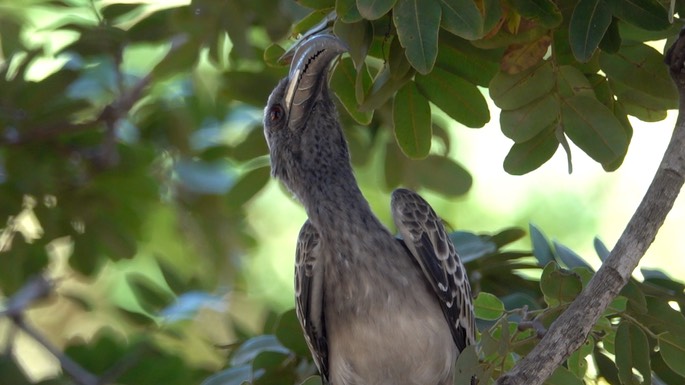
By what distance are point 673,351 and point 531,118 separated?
799mm

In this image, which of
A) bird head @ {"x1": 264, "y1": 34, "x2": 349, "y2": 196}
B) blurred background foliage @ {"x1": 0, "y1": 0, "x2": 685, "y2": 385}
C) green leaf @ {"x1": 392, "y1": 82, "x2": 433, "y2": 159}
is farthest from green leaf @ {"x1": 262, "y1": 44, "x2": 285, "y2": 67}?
green leaf @ {"x1": 392, "y1": 82, "x2": 433, "y2": 159}

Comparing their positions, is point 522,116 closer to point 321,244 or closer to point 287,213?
point 321,244

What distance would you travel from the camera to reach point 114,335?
5.11 meters

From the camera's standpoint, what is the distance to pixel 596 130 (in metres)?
3.32

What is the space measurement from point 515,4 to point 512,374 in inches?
39.8

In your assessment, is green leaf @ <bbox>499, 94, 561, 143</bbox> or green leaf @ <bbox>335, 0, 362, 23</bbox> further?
green leaf @ <bbox>499, 94, 561, 143</bbox>

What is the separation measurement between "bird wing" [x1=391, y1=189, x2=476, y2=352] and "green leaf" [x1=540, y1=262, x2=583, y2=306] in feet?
2.01

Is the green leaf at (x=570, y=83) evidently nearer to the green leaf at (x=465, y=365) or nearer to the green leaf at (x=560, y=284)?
the green leaf at (x=560, y=284)

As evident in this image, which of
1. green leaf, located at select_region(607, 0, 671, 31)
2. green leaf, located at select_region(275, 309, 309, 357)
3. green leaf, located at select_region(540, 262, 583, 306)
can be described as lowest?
green leaf, located at select_region(275, 309, 309, 357)

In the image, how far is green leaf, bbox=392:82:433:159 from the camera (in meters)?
3.60

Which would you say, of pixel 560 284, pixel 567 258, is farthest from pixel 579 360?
pixel 567 258

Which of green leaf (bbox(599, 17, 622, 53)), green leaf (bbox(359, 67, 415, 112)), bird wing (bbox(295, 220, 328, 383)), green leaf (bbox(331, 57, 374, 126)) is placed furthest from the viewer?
bird wing (bbox(295, 220, 328, 383))

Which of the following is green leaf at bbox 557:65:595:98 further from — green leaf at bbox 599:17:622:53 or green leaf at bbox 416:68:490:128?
green leaf at bbox 416:68:490:128

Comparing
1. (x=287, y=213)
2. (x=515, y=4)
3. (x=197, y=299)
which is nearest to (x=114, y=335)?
(x=197, y=299)
